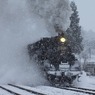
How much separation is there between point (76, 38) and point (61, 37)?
3198 cm

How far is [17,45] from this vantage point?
21.6 m

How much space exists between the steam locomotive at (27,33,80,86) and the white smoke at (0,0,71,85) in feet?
2.43

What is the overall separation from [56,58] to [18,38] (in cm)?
357

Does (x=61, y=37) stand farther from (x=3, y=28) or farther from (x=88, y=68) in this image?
(x=88, y=68)

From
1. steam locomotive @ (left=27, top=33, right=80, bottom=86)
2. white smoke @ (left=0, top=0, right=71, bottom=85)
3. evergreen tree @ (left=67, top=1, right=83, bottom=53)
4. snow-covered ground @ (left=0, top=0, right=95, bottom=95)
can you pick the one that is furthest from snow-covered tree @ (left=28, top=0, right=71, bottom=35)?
evergreen tree @ (left=67, top=1, right=83, bottom=53)

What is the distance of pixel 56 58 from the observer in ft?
63.6

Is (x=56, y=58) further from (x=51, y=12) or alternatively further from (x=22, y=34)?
(x=22, y=34)

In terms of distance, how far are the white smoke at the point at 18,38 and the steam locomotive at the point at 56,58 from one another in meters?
0.74

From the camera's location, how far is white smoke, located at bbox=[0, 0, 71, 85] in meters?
20.3

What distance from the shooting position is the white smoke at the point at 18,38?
2028 cm

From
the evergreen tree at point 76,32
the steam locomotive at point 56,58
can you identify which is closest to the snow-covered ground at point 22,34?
the steam locomotive at point 56,58

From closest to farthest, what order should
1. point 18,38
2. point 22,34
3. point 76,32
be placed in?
point 18,38
point 22,34
point 76,32

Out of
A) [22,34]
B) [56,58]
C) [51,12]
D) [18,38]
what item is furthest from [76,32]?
[56,58]

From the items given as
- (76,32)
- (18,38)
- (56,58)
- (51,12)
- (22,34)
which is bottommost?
(56,58)
